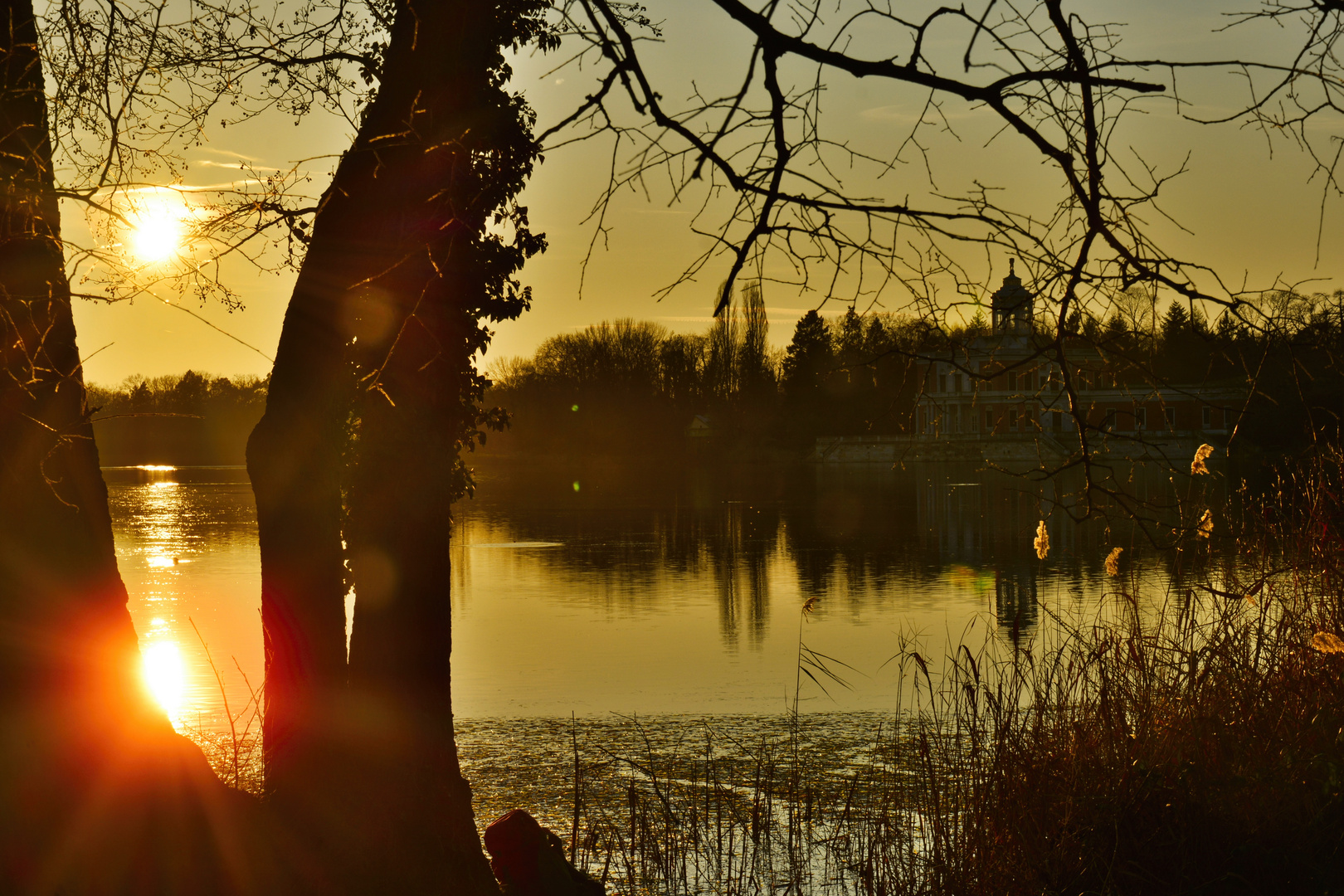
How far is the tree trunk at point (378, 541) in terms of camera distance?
5098 millimetres

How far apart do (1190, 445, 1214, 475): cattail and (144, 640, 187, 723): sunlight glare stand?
921 cm

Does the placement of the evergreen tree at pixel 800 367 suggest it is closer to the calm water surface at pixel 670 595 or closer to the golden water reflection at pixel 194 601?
the calm water surface at pixel 670 595

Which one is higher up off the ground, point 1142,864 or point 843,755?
point 1142,864

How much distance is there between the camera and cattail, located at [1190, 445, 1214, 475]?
5.05 metres

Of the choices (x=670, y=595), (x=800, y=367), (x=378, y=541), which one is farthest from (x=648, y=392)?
(x=378, y=541)

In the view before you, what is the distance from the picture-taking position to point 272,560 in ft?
17.9

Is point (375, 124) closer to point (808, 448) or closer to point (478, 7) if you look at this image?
point (478, 7)

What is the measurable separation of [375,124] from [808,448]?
255 ft

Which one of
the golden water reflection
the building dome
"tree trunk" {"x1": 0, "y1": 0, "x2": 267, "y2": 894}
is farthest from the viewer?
the golden water reflection

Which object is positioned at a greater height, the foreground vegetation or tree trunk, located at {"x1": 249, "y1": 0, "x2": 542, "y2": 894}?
tree trunk, located at {"x1": 249, "y1": 0, "x2": 542, "y2": 894}

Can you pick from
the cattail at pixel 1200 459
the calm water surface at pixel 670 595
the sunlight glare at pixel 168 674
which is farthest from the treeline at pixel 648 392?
the cattail at pixel 1200 459

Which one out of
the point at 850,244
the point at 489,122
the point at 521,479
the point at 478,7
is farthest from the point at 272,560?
the point at 521,479

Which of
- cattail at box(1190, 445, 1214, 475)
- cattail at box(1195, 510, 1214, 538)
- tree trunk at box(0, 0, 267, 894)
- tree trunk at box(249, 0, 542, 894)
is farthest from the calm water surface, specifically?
tree trunk at box(0, 0, 267, 894)

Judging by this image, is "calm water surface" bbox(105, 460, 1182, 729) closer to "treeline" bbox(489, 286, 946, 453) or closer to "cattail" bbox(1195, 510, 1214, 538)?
"cattail" bbox(1195, 510, 1214, 538)
